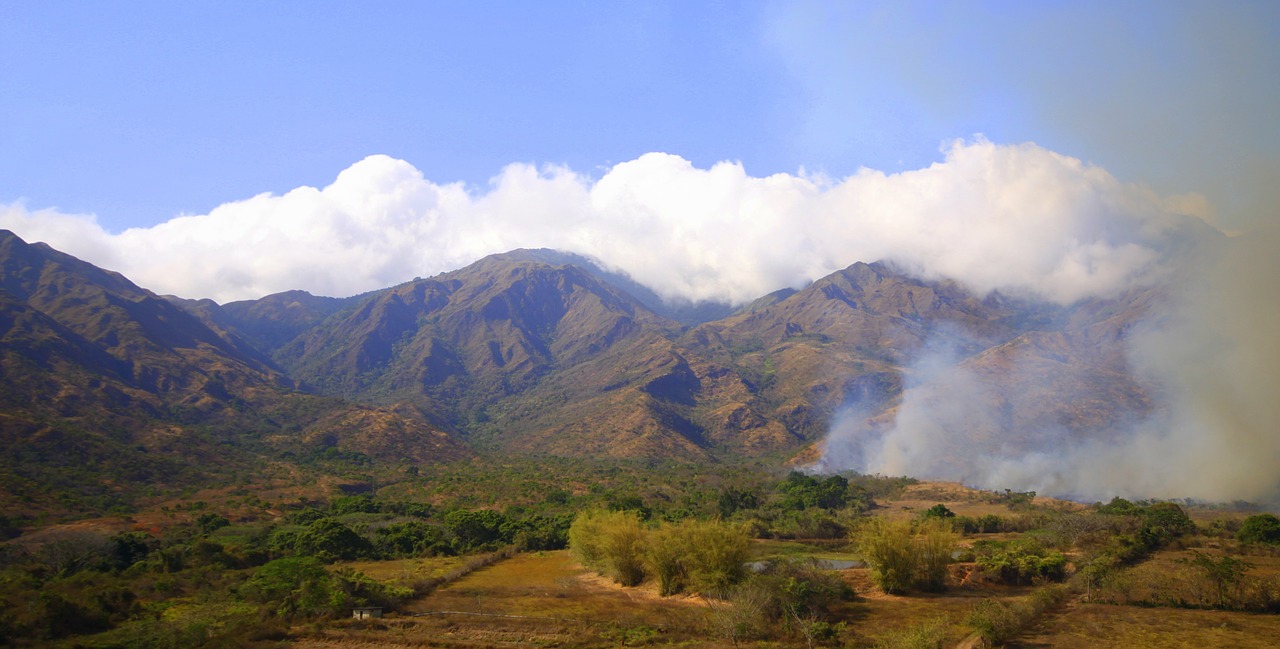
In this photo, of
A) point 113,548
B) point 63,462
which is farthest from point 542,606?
point 63,462

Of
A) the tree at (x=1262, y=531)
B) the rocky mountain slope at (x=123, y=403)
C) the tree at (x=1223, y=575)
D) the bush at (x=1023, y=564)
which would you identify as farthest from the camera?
the rocky mountain slope at (x=123, y=403)

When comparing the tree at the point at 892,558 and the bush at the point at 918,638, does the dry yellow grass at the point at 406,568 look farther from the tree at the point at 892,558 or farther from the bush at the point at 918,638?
the bush at the point at 918,638

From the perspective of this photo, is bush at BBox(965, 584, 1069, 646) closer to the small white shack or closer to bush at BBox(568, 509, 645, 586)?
bush at BBox(568, 509, 645, 586)

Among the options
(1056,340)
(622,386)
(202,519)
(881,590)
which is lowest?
(202,519)

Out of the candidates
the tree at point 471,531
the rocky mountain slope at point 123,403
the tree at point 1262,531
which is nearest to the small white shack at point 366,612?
the tree at point 471,531

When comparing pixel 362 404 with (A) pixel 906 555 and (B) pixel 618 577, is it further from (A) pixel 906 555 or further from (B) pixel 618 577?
(A) pixel 906 555

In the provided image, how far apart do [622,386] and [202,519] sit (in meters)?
125

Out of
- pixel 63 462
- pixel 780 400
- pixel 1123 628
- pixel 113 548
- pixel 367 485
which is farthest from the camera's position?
pixel 780 400

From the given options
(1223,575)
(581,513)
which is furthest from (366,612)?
(1223,575)

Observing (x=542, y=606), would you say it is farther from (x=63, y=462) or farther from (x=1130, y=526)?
(x=63, y=462)

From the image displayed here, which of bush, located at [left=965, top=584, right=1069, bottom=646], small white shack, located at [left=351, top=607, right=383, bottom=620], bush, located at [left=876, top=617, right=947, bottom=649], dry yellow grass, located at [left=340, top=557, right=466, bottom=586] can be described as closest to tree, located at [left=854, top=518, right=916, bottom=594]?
bush, located at [left=965, top=584, right=1069, bottom=646]

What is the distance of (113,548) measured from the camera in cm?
4341

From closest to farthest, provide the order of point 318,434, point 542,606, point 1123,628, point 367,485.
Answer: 1. point 1123,628
2. point 542,606
3. point 367,485
4. point 318,434

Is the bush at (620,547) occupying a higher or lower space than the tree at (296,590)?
higher
